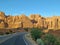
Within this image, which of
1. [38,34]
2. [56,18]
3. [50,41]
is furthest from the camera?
[56,18]

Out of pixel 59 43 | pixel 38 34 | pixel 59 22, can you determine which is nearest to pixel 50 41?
pixel 59 43

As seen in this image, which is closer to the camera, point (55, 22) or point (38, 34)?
point (38, 34)

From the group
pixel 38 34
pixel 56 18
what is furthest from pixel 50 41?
pixel 56 18

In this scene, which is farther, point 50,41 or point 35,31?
point 35,31

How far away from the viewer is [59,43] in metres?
18.4

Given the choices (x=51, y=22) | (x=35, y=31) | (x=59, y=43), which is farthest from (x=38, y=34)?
(x=51, y=22)

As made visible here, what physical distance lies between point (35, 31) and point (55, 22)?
14630cm

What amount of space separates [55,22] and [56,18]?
20.1 feet

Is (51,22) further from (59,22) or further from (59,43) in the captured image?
(59,43)

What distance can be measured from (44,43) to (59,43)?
486 centimetres

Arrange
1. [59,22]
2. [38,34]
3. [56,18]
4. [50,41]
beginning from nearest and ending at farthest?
1. [50,41]
2. [38,34]
3. [59,22]
4. [56,18]

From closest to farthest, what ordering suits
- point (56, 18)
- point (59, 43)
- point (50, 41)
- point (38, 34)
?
point (59, 43) < point (50, 41) < point (38, 34) < point (56, 18)

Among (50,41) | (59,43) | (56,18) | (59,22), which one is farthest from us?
(56,18)

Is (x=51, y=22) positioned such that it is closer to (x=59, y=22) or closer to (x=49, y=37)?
(x=59, y=22)
